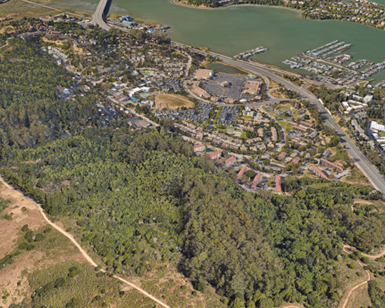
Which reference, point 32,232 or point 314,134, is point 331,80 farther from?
point 32,232

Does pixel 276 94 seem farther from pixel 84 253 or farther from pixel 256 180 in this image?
pixel 84 253

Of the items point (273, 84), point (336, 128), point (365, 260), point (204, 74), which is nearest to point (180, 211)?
point (365, 260)

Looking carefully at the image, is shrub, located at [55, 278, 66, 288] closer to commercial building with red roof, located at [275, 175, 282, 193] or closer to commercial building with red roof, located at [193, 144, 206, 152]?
commercial building with red roof, located at [275, 175, 282, 193]

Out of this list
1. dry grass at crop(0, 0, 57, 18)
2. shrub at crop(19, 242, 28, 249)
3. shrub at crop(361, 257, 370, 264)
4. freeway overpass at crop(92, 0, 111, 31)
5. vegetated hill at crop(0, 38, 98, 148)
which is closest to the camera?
shrub at crop(19, 242, 28, 249)

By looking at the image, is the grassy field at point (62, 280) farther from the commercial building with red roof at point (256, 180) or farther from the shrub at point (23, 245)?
the commercial building with red roof at point (256, 180)

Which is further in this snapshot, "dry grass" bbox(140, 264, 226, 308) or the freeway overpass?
the freeway overpass

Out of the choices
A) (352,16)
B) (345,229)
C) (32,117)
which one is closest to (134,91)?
(32,117)

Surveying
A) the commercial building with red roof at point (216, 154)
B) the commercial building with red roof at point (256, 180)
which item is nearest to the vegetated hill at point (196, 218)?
the commercial building with red roof at point (256, 180)

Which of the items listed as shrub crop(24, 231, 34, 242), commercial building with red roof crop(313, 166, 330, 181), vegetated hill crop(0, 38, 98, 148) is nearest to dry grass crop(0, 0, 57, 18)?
vegetated hill crop(0, 38, 98, 148)
